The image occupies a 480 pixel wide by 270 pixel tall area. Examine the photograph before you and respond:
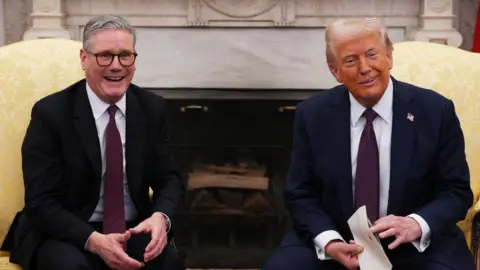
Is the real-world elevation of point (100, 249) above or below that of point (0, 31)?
below

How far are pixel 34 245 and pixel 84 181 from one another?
0.74ft

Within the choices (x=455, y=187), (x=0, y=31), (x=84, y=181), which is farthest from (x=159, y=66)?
(x=455, y=187)

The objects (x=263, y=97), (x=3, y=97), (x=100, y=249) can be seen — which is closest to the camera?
(x=100, y=249)

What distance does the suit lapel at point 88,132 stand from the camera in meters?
2.36

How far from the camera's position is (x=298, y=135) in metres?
2.34

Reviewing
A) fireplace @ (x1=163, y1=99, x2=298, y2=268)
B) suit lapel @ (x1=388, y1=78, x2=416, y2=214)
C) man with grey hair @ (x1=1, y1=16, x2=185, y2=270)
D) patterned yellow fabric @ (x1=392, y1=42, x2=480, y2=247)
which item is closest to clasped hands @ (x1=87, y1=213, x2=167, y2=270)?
man with grey hair @ (x1=1, y1=16, x2=185, y2=270)

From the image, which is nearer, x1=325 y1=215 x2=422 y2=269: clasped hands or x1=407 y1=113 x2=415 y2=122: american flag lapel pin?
x1=325 y1=215 x2=422 y2=269: clasped hands

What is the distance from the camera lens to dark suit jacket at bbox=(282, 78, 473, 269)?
7.36ft

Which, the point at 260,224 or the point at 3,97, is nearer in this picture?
the point at 3,97

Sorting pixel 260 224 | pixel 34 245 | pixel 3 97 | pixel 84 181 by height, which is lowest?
pixel 260 224

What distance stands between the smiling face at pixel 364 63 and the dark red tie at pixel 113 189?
0.67 m

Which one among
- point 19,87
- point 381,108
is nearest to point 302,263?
point 381,108

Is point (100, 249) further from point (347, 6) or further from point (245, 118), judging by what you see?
point (347, 6)

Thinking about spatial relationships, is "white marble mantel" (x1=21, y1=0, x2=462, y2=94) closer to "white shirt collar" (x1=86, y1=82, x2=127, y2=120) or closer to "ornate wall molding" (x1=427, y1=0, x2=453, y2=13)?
"ornate wall molding" (x1=427, y1=0, x2=453, y2=13)
